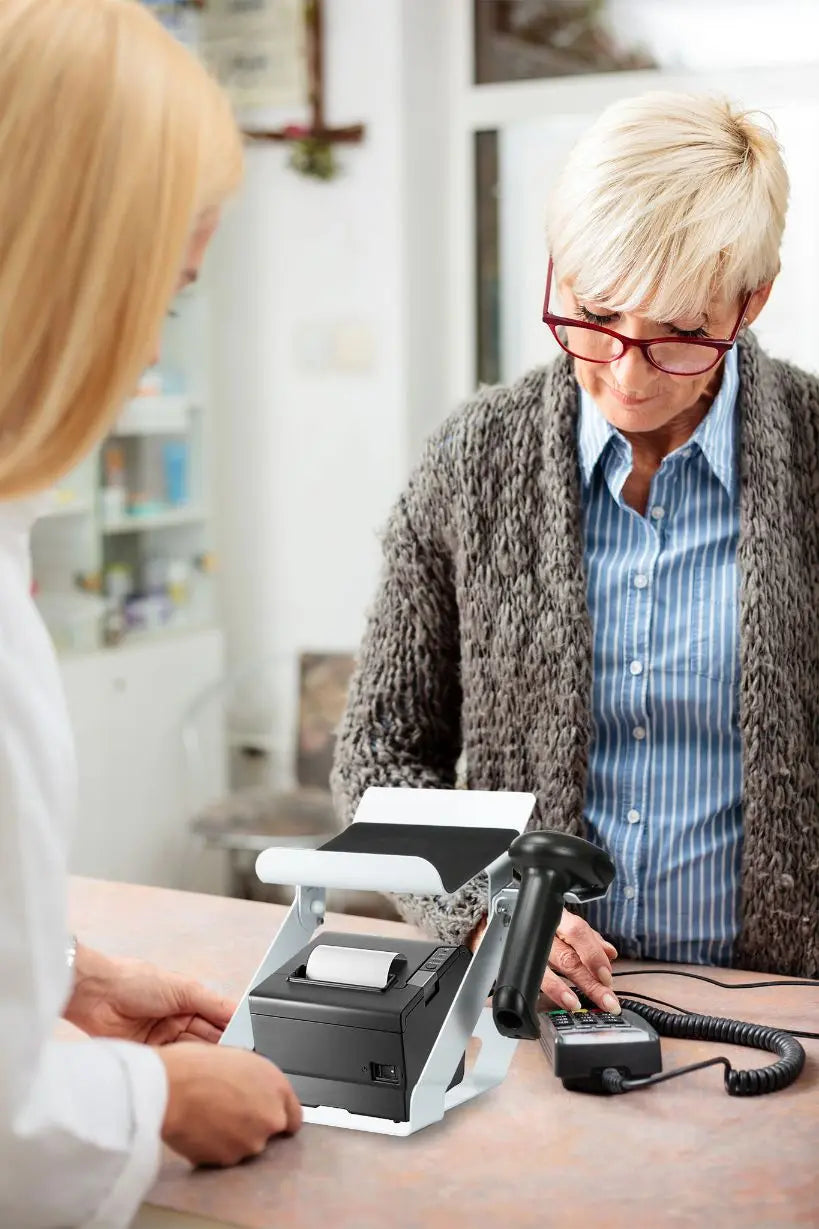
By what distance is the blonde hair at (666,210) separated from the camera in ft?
4.58

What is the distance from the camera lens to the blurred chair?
3.58m

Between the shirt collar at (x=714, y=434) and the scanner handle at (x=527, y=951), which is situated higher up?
the shirt collar at (x=714, y=434)

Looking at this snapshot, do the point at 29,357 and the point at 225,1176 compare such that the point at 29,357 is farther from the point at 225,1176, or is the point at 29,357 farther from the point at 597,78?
the point at 597,78

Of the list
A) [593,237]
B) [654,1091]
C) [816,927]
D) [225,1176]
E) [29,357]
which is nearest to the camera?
[29,357]

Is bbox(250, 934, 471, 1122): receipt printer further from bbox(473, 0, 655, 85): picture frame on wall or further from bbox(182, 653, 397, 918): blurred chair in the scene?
bbox(473, 0, 655, 85): picture frame on wall

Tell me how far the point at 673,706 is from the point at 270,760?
9.27ft

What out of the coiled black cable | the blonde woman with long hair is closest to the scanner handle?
the coiled black cable

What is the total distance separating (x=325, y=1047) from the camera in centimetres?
108

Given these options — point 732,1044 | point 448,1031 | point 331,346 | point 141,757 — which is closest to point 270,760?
point 141,757

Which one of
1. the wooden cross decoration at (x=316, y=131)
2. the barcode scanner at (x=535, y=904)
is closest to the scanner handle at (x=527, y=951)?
the barcode scanner at (x=535, y=904)

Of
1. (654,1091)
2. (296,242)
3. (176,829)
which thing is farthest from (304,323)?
(654,1091)

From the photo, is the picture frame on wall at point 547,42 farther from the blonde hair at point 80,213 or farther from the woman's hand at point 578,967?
the blonde hair at point 80,213

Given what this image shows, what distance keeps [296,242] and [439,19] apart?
744 millimetres

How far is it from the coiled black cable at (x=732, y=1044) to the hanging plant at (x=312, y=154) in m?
3.07
